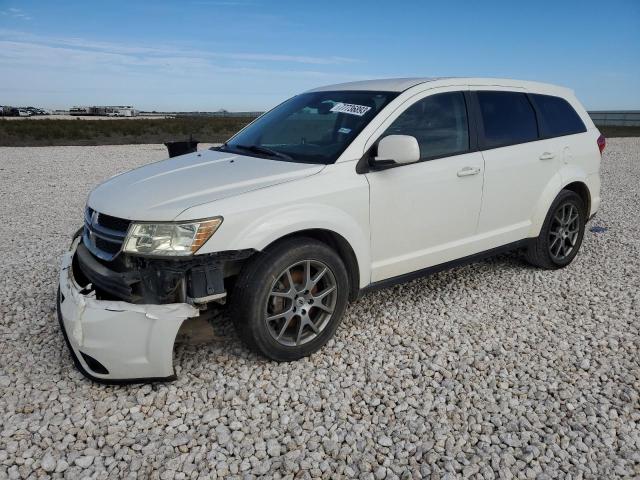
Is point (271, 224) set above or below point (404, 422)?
above

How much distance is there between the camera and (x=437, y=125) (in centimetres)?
401

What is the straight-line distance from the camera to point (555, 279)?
16.5ft

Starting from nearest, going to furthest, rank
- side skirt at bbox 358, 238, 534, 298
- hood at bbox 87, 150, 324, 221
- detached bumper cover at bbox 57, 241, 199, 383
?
detached bumper cover at bbox 57, 241, 199, 383, hood at bbox 87, 150, 324, 221, side skirt at bbox 358, 238, 534, 298

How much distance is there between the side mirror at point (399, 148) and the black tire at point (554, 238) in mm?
2237

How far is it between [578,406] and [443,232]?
1.58m

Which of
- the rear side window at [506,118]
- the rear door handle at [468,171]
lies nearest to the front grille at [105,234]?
the rear door handle at [468,171]

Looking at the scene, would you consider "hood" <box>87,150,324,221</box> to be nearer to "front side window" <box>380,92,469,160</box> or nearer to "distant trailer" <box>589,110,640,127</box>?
"front side window" <box>380,92,469,160</box>

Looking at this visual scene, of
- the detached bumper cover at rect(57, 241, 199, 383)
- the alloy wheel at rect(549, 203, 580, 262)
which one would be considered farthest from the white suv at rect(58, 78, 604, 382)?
the alloy wheel at rect(549, 203, 580, 262)

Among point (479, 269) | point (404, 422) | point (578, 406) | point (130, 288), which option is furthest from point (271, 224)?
point (479, 269)

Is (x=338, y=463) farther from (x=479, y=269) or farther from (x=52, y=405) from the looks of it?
(x=479, y=269)

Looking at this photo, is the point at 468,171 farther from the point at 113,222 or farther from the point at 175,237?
the point at 113,222

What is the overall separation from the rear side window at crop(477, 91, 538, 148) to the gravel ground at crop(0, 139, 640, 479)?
138 cm

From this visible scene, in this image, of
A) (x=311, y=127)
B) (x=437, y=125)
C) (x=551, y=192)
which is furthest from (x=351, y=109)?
(x=551, y=192)

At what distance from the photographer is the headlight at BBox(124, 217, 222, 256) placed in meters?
2.91
